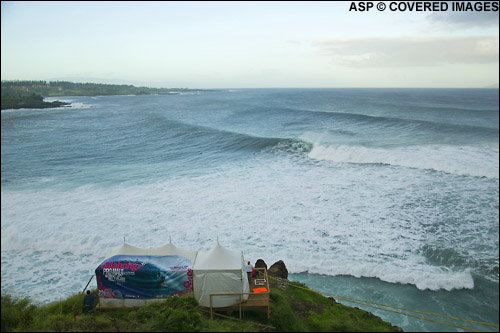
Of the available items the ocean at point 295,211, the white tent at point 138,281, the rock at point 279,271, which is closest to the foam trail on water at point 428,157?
the ocean at point 295,211

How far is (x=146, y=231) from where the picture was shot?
58.5 feet

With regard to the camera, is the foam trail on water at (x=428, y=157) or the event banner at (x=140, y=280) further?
the foam trail on water at (x=428, y=157)

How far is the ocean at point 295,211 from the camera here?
13.1 m

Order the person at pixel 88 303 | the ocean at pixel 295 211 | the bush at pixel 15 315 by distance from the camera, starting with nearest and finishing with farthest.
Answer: the bush at pixel 15 315, the person at pixel 88 303, the ocean at pixel 295 211

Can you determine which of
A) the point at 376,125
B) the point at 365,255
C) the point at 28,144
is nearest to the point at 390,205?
the point at 365,255

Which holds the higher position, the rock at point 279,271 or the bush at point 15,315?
the bush at point 15,315

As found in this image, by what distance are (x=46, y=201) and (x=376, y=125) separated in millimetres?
43317

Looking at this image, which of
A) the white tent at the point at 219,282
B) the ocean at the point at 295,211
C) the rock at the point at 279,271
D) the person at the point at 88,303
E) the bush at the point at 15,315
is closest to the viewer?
the bush at the point at 15,315

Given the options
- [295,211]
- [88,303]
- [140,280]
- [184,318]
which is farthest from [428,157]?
[88,303]

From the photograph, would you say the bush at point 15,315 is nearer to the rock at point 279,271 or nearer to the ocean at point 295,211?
the ocean at point 295,211

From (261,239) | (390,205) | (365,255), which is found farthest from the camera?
(390,205)

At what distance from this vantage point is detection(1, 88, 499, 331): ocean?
13.1 m

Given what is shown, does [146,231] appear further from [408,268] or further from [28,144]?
[28,144]

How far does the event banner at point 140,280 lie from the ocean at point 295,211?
3.91 metres
